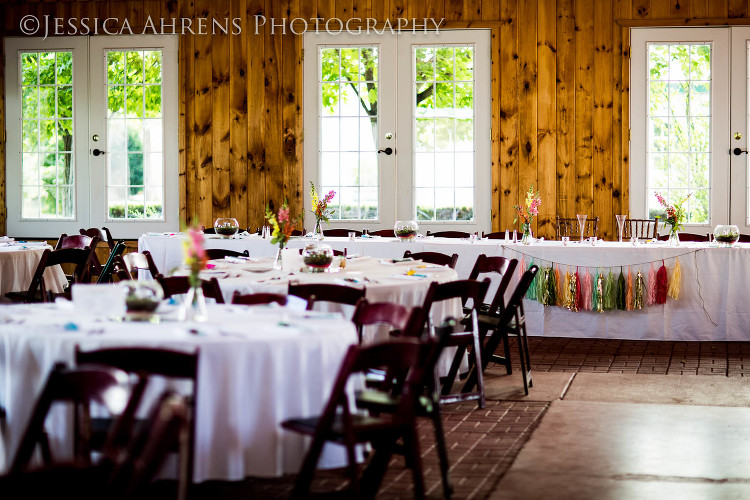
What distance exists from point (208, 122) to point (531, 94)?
12.4 feet

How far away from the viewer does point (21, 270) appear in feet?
27.4

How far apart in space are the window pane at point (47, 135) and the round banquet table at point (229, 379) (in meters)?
8.48

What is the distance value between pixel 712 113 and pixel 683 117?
31 centimetres

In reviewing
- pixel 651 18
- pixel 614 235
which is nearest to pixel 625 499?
pixel 614 235

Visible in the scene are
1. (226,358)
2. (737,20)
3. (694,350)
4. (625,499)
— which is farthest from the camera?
(737,20)

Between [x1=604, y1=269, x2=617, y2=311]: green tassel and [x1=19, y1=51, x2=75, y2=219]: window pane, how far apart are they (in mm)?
6830

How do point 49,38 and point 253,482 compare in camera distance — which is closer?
point 253,482

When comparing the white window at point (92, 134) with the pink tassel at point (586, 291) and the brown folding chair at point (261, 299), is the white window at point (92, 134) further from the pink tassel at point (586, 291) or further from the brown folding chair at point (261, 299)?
the brown folding chair at point (261, 299)

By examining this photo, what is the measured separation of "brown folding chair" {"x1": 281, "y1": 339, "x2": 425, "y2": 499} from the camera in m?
3.71

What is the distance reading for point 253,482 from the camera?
457cm

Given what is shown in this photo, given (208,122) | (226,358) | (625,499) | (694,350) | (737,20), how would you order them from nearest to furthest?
(226,358)
(625,499)
(694,350)
(737,20)
(208,122)

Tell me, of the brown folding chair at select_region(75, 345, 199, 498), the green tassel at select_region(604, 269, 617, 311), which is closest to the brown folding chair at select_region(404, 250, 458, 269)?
the green tassel at select_region(604, 269, 617, 311)

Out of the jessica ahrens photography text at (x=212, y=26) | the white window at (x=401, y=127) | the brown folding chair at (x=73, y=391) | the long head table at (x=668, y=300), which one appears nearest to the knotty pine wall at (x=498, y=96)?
the jessica ahrens photography text at (x=212, y=26)

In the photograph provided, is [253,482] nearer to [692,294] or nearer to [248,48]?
[692,294]
